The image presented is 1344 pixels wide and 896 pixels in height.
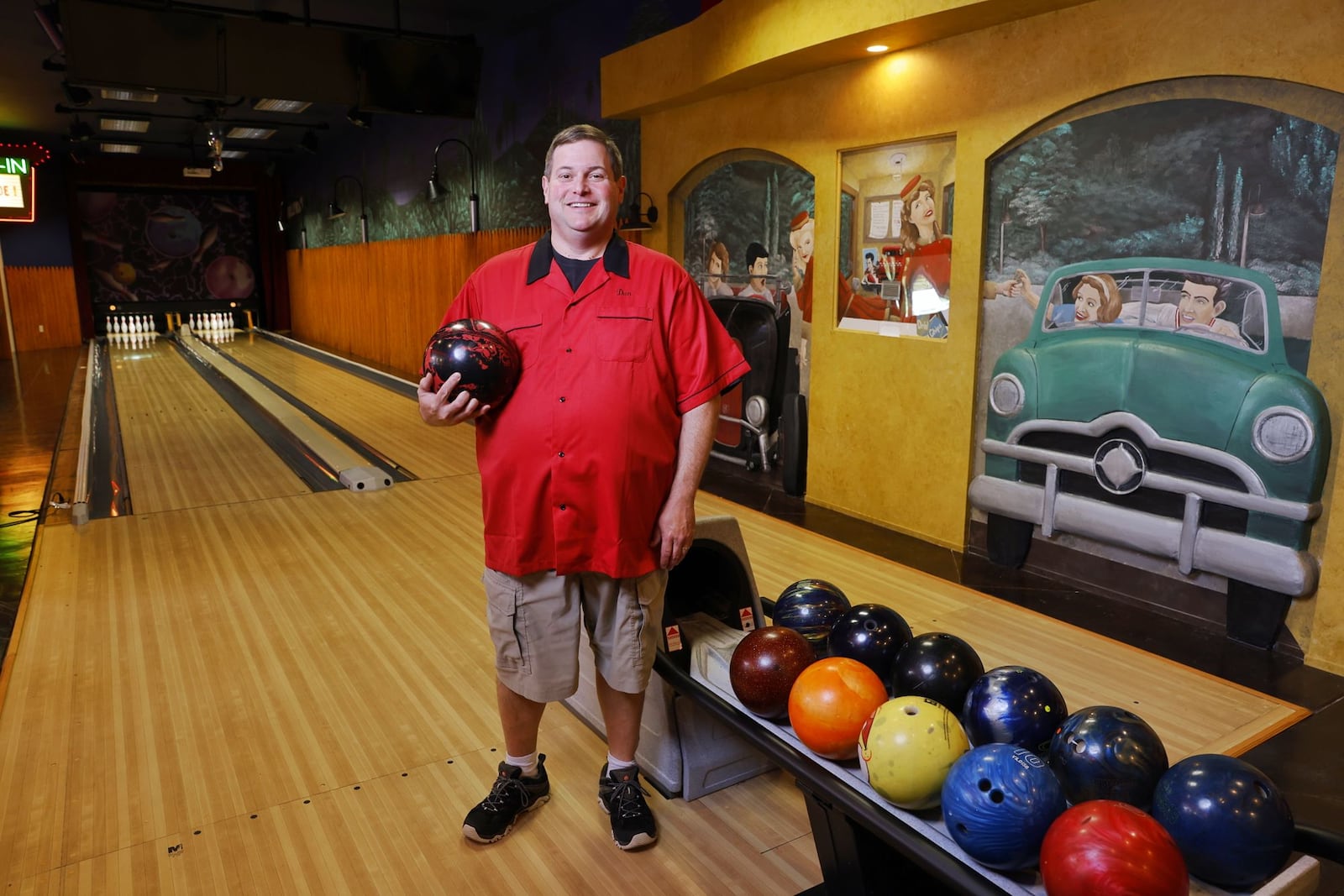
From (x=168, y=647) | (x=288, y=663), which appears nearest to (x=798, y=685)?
(x=288, y=663)

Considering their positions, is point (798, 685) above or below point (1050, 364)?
below

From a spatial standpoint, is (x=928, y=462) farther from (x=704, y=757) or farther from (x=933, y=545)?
(x=704, y=757)

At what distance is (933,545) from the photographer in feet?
12.6

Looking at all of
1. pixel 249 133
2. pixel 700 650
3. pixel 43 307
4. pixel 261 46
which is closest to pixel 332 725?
pixel 700 650

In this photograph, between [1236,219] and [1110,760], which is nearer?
[1110,760]

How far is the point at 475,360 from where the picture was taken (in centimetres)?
153

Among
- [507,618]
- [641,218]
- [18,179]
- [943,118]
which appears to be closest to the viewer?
[507,618]

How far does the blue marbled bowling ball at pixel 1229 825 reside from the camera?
118cm

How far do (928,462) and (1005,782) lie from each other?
8.96 ft

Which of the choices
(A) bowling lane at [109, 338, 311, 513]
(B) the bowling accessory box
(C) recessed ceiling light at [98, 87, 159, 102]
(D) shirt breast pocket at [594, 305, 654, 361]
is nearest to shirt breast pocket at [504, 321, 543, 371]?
(D) shirt breast pocket at [594, 305, 654, 361]

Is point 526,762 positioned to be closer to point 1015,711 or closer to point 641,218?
point 1015,711

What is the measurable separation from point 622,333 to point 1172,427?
7.02ft

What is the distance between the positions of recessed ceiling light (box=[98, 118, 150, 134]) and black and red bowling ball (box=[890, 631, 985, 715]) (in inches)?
425

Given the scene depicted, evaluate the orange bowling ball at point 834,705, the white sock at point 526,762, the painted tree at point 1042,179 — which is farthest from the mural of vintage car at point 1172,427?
the white sock at point 526,762
